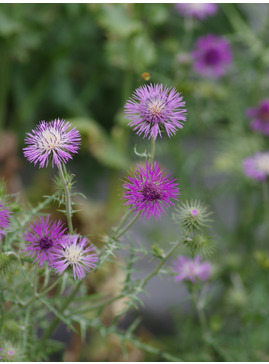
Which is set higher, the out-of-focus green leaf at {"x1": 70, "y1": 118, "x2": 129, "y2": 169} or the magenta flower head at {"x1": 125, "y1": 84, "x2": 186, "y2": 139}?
the out-of-focus green leaf at {"x1": 70, "y1": 118, "x2": 129, "y2": 169}

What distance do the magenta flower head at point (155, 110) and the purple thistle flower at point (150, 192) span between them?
0.14 feet

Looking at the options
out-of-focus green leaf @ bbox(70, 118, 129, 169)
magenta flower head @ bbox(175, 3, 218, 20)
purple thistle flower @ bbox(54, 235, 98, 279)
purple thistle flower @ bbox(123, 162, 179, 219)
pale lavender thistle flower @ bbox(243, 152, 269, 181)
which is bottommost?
purple thistle flower @ bbox(54, 235, 98, 279)

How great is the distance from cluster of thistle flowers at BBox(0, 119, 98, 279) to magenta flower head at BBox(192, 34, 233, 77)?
988 mm

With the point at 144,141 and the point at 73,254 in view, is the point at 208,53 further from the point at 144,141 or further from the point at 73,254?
the point at 73,254

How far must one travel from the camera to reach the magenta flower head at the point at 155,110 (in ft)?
1.67

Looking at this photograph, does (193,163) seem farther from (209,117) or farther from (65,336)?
(65,336)

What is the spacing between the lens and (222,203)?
1.94 metres

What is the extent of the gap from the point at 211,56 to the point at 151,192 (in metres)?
1.02

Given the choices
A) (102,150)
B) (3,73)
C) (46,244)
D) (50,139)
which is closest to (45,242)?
(46,244)

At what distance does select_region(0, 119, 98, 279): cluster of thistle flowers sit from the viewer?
497 mm

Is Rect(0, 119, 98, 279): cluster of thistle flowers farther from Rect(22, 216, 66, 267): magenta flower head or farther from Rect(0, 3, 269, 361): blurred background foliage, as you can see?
Rect(0, 3, 269, 361): blurred background foliage

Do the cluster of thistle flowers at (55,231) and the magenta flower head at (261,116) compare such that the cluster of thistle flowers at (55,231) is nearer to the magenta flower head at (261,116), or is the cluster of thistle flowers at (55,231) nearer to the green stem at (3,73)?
the magenta flower head at (261,116)

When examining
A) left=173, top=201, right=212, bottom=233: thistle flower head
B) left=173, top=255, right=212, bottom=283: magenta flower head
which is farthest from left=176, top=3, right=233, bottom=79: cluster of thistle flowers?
left=173, top=201, right=212, bottom=233: thistle flower head

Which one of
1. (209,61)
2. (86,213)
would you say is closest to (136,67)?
(209,61)
